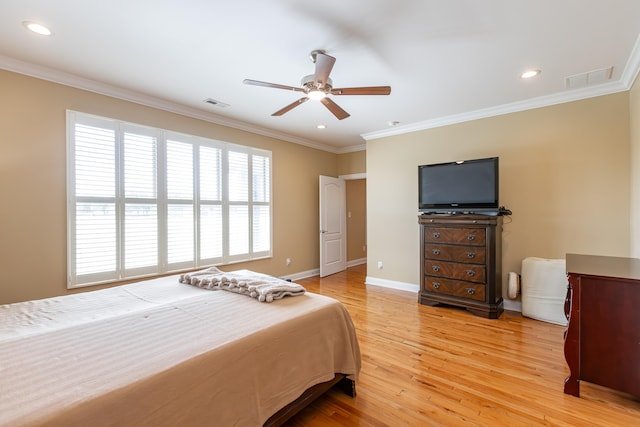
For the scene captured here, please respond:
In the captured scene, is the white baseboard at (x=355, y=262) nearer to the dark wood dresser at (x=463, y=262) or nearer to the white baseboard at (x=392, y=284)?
the white baseboard at (x=392, y=284)

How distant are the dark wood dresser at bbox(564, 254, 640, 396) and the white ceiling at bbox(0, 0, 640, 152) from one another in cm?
183

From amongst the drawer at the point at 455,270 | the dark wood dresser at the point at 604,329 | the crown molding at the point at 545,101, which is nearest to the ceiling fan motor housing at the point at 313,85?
the dark wood dresser at the point at 604,329

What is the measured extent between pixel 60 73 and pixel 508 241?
5.41 m

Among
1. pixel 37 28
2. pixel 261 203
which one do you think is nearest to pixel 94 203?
pixel 37 28

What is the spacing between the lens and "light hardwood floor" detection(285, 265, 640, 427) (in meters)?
1.75

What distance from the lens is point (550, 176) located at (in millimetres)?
3408

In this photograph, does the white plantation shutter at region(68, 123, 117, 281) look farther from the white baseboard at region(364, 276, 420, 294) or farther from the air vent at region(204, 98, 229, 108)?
the white baseboard at region(364, 276, 420, 294)

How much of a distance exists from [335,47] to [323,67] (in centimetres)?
42

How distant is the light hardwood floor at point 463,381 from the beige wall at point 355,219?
3.50m

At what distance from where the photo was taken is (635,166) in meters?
2.85

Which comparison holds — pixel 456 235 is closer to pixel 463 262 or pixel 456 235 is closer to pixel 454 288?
pixel 463 262

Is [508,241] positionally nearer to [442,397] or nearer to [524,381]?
Result: [524,381]

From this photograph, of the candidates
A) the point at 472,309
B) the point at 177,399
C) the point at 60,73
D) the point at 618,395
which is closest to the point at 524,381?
the point at 618,395

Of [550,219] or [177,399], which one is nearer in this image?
[177,399]
